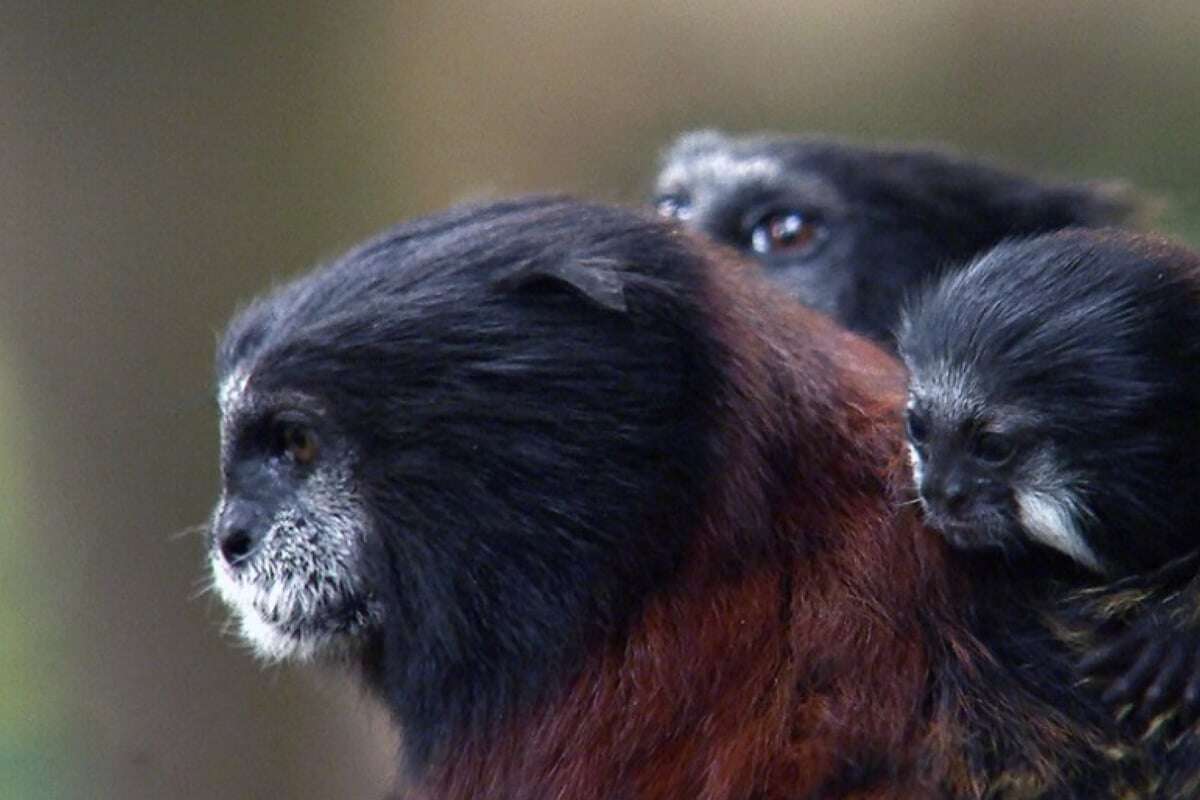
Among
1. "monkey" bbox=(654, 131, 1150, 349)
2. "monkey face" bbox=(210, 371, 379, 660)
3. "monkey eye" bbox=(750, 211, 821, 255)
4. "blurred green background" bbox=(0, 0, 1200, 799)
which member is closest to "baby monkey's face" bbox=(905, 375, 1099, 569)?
"monkey face" bbox=(210, 371, 379, 660)

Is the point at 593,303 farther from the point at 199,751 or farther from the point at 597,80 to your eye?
the point at 597,80

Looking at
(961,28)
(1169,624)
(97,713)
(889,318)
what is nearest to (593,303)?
(1169,624)

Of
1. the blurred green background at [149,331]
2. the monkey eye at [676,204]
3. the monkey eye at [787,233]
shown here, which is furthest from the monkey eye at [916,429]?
the monkey eye at [676,204]

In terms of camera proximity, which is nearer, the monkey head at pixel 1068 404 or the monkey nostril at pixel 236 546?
the monkey head at pixel 1068 404

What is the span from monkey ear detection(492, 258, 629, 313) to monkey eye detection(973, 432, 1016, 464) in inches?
24.0

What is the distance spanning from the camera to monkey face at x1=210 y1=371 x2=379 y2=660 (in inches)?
116

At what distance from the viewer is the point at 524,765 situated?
2.86 metres

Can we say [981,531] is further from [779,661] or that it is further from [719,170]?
[719,170]

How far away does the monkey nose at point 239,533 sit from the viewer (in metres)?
3.07

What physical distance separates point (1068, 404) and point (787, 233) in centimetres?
226

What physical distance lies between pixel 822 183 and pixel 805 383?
2.13 metres

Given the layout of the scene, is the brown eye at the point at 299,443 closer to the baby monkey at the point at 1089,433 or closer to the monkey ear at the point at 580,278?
the monkey ear at the point at 580,278

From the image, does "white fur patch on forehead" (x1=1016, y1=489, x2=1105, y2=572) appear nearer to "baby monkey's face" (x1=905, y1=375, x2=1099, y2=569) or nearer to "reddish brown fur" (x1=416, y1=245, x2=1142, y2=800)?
"baby monkey's face" (x1=905, y1=375, x2=1099, y2=569)

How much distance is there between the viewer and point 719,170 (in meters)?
5.12
